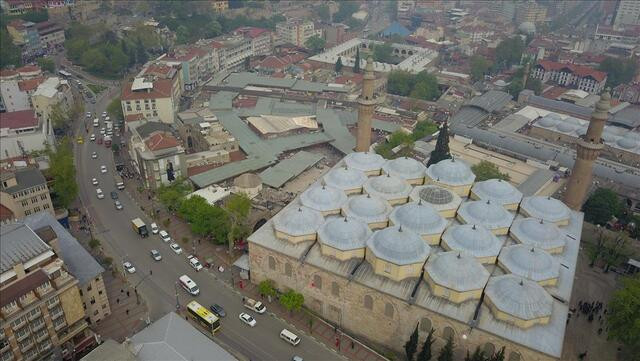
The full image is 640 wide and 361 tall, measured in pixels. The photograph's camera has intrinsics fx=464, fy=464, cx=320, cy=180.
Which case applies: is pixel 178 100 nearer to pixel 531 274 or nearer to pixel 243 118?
pixel 243 118

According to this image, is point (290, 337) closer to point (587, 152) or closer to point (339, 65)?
point (587, 152)

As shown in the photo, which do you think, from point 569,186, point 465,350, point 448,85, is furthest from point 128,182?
point 448,85

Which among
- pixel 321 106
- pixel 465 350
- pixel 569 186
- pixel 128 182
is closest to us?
pixel 465 350

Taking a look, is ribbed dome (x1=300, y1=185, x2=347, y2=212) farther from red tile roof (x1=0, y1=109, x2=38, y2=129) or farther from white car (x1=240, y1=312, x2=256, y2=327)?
red tile roof (x1=0, y1=109, x2=38, y2=129)

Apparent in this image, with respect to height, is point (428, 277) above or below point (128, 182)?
above

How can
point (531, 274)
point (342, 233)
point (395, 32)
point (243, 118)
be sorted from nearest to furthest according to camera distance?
1. point (531, 274)
2. point (342, 233)
3. point (243, 118)
4. point (395, 32)

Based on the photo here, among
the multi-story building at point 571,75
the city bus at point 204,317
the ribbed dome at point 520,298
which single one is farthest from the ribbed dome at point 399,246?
the multi-story building at point 571,75
